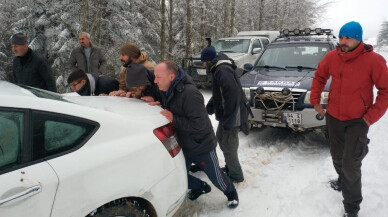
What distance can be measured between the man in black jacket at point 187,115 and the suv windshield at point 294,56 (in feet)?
12.2

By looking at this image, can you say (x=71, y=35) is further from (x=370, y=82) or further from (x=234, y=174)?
(x=370, y=82)

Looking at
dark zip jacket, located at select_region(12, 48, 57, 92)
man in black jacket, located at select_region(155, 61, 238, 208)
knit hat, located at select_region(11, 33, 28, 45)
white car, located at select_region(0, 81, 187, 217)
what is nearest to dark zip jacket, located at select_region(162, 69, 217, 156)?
man in black jacket, located at select_region(155, 61, 238, 208)

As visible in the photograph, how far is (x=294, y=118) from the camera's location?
198 inches

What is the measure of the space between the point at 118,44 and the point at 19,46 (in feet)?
38.5

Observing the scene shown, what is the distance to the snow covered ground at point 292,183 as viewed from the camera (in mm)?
3361

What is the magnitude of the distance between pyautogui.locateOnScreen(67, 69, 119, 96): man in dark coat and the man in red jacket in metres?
2.72

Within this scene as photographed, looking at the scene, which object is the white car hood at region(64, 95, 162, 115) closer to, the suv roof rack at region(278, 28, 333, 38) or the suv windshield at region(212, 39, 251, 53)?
the suv roof rack at region(278, 28, 333, 38)

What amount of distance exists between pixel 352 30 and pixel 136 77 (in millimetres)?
2147

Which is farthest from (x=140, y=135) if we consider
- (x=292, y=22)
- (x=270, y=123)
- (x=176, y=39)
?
(x=292, y=22)

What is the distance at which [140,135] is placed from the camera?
2.41 metres

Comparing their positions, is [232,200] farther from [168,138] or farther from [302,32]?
[302,32]

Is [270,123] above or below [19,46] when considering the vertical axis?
below

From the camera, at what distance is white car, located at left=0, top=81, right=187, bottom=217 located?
5.98 ft

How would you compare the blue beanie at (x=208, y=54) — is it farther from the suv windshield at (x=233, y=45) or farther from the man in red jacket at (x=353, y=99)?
the suv windshield at (x=233, y=45)
